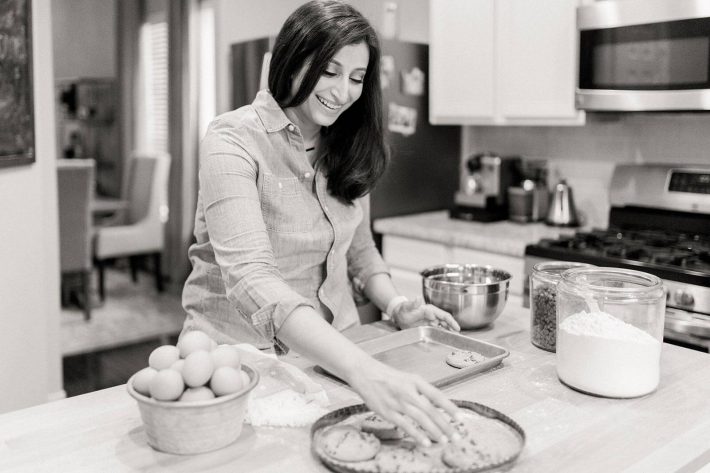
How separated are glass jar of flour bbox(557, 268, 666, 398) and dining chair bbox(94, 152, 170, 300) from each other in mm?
4570

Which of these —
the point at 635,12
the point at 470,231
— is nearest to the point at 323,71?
the point at 635,12

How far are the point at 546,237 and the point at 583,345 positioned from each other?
1833 millimetres

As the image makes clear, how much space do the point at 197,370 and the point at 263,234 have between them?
15.4 inches

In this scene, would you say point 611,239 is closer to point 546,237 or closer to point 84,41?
point 546,237

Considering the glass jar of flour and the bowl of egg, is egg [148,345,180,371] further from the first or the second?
the glass jar of flour

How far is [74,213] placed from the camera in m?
4.60

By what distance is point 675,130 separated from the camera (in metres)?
2.99

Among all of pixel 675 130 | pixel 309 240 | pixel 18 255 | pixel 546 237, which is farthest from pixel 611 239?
pixel 18 255

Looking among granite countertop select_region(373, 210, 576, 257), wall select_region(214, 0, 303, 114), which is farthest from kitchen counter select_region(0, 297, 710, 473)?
wall select_region(214, 0, 303, 114)

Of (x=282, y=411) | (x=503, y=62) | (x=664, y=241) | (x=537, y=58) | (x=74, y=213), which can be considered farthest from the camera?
(x=74, y=213)

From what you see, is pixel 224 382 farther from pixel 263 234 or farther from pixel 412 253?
pixel 412 253

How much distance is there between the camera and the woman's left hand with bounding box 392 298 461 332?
1.59m

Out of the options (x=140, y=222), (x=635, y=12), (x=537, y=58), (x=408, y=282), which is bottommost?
(x=408, y=282)

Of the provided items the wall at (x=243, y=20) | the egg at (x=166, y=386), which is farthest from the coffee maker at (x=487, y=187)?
the egg at (x=166, y=386)
